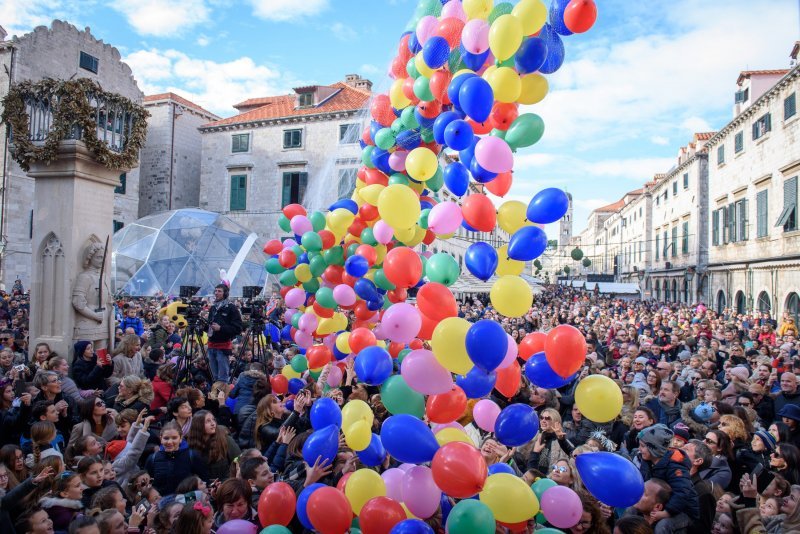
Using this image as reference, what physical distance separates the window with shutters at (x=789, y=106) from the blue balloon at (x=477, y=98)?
19321 mm

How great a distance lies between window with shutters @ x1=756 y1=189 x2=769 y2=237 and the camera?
2004cm

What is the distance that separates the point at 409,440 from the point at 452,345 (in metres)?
0.61

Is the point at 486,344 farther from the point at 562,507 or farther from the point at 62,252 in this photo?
the point at 62,252

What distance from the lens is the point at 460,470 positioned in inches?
114

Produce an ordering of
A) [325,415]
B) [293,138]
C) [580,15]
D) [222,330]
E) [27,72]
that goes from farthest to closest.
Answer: [293,138] < [27,72] < [222,330] < [325,415] < [580,15]

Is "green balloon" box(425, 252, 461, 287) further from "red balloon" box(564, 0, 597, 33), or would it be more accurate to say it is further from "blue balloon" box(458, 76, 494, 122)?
"red balloon" box(564, 0, 597, 33)

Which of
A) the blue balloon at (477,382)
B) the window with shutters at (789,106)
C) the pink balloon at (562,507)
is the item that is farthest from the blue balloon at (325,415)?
the window with shutters at (789,106)

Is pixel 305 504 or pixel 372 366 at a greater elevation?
pixel 372 366

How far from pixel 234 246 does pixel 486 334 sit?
23.4m

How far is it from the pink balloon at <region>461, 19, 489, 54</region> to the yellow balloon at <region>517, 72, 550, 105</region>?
37cm

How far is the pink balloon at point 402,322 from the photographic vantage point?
359 centimetres

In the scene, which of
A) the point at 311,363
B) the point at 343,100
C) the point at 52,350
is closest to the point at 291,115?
the point at 343,100

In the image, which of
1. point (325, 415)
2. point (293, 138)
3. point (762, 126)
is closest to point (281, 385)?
point (325, 415)

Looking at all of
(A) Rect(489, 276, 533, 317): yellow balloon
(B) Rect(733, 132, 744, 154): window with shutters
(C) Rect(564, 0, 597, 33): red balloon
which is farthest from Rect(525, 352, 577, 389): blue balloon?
(B) Rect(733, 132, 744, 154): window with shutters
